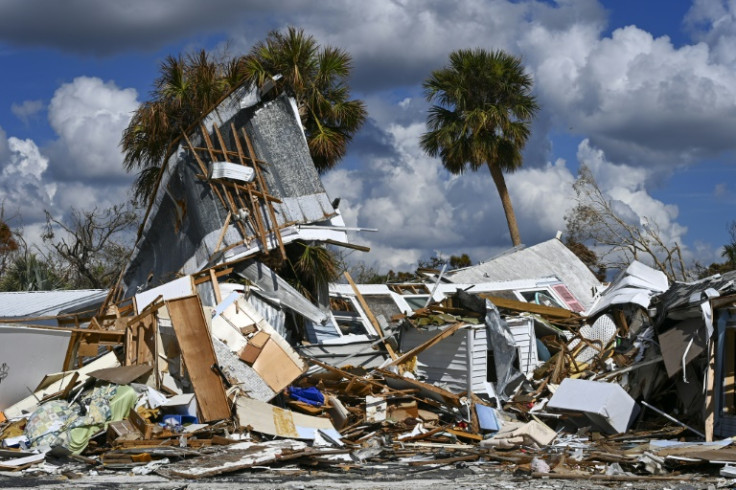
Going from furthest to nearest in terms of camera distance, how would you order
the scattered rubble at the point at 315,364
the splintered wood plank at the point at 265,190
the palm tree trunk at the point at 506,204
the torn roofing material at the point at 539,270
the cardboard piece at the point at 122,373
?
the palm tree trunk at the point at 506,204
the torn roofing material at the point at 539,270
the splintered wood plank at the point at 265,190
the cardboard piece at the point at 122,373
the scattered rubble at the point at 315,364

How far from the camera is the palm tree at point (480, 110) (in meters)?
27.3

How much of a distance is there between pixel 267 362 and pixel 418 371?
285cm

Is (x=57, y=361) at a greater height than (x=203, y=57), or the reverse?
(x=203, y=57)

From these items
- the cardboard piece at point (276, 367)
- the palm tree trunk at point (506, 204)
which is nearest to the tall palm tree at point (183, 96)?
the cardboard piece at point (276, 367)

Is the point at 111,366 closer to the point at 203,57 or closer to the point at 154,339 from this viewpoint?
the point at 154,339

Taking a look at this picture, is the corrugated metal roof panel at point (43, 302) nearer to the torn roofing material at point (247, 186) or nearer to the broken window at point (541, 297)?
the torn roofing material at point (247, 186)

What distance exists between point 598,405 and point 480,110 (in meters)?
15.8

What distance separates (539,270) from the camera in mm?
→ 23047

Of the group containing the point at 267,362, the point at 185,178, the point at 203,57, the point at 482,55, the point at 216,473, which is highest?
the point at 482,55

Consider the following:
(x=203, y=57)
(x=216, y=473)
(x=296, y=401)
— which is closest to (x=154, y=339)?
(x=296, y=401)

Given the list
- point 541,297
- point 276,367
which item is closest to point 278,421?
point 276,367

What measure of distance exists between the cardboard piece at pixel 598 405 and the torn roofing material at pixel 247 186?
6.46 meters

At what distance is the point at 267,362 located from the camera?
45.5 ft

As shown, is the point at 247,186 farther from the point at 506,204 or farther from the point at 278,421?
the point at 506,204
